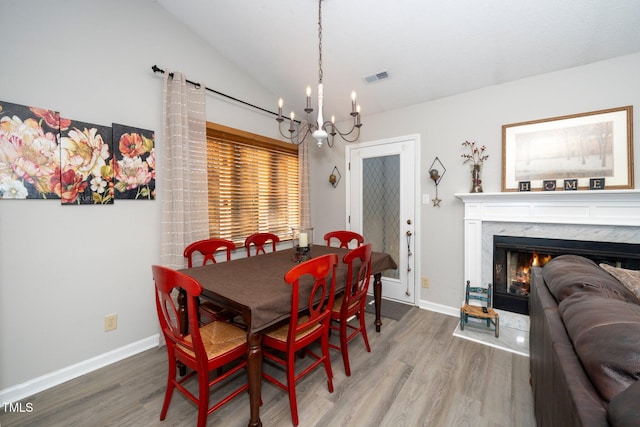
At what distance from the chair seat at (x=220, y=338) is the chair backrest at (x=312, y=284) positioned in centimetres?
33

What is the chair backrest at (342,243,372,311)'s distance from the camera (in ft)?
6.11

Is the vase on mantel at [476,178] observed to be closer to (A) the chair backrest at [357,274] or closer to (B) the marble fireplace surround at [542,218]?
(B) the marble fireplace surround at [542,218]

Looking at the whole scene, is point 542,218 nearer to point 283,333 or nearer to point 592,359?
point 592,359

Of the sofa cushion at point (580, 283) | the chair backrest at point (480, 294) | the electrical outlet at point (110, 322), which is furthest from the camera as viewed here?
the chair backrest at point (480, 294)

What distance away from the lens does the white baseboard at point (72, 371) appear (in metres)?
1.77

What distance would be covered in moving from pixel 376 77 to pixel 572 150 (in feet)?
6.53

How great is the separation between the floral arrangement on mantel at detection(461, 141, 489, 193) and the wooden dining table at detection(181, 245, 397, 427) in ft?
5.95

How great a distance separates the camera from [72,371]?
2002 millimetres

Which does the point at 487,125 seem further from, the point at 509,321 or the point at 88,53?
the point at 88,53

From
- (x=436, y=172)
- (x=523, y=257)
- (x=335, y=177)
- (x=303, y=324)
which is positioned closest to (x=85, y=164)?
(x=303, y=324)

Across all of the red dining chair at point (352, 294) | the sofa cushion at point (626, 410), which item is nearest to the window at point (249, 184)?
the red dining chair at point (352, 294)

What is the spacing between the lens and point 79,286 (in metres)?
2.06

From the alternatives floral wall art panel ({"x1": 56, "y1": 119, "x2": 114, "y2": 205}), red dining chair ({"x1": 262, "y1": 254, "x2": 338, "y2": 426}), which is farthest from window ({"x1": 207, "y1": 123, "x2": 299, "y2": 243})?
red dining chair ({"x1": 262, "y1": 254, "x2": 338, "y2": 426})

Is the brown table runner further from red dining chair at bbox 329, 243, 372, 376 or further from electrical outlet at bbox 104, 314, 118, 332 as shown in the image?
electrical outlet at bbox 104, 314, 118, 332
